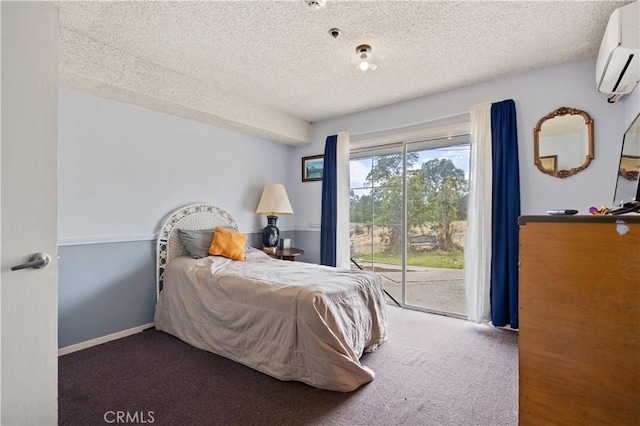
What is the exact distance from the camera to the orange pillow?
3303 mm

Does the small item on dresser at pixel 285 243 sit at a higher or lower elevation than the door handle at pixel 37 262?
lower

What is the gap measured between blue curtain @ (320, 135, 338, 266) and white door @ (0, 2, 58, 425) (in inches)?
129

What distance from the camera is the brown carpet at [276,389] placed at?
177 cm

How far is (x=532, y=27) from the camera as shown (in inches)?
88.3

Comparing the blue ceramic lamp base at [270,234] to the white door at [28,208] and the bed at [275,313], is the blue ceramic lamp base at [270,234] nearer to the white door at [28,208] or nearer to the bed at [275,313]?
the bed at [275,313]

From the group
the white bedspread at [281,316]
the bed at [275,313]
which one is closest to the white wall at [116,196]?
the bed at [275,313]

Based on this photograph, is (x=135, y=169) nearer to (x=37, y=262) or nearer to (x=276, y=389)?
(x=37, y=262)

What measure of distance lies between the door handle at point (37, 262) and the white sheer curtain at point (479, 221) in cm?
327

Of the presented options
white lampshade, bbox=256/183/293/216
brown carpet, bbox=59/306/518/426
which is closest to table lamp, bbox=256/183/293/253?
white lampshade, bbox=256/183/293/216

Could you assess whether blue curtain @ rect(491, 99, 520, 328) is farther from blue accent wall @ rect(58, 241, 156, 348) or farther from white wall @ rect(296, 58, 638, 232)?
blue accent wall @ rect(58, 241, 156, 348)

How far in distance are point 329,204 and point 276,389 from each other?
262 centimetres

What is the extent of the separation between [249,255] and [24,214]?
247 cm

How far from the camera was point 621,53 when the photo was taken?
191cm
